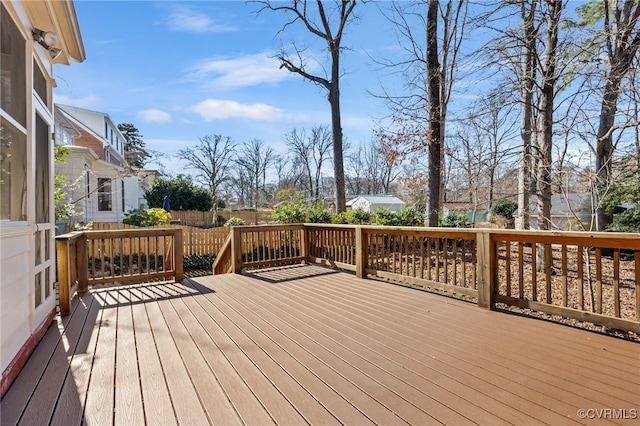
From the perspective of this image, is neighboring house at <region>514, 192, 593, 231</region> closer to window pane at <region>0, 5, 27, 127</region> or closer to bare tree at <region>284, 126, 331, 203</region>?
window pane at <region>0, 5, 27, 127</region>

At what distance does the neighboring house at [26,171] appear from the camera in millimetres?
2098

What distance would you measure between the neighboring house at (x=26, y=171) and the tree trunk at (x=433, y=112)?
7040 mm

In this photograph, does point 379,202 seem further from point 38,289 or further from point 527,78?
point 38,289

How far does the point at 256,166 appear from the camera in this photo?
35188mm

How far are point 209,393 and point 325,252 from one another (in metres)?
4.35

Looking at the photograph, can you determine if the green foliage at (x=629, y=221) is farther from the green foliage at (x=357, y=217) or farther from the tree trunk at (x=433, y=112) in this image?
the green foliage at (x=357, y=217)

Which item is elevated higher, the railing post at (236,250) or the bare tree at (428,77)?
the bare tree at (428,77)

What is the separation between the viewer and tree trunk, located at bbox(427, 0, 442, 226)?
790 cm

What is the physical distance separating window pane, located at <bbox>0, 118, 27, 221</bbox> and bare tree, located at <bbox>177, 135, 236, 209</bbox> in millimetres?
27895

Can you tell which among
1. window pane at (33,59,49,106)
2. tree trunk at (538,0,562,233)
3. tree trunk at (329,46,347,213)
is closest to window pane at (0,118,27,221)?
window pane at (33,59,49,106)

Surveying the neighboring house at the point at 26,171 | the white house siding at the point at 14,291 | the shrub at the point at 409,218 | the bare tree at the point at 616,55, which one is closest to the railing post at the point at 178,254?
the neighboring house at the point at 26,171

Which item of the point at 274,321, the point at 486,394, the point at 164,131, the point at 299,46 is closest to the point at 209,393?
the point at 274,321

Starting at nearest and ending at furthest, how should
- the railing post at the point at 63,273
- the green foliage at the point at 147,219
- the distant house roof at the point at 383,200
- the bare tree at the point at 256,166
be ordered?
1. the railing post at the point at 63,273
2. the green foliage at the point at 147,219
3. the distant house roof at the point at 383,200
4. the bare tree at the point at 256,166

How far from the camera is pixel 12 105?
2293 millimetres
